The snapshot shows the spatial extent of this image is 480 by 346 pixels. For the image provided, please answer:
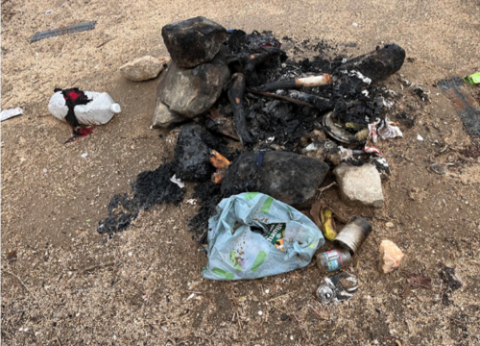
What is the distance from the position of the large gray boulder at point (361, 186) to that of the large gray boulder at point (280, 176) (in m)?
0.23

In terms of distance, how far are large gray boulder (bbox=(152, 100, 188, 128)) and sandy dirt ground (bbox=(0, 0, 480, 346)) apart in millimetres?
191

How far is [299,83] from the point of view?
3.80 m

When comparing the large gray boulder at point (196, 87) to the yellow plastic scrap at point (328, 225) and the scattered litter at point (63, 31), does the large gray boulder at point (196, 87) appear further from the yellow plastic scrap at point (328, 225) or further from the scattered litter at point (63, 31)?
the scattered litter at point (63, 31)

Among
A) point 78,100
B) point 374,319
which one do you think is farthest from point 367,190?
point 78,100

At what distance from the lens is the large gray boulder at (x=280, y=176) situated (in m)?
2.93

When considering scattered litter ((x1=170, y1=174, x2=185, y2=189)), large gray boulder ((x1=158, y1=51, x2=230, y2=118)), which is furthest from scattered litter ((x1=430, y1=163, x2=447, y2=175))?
scattered litter ((x1=170, y1=174, x2=185, y2=189))

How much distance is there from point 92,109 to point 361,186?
348 cm

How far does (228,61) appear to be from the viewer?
383cm

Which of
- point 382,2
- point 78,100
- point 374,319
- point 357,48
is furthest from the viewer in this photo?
point 382,2

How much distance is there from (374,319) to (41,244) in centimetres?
333

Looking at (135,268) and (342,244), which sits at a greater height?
(342,244)

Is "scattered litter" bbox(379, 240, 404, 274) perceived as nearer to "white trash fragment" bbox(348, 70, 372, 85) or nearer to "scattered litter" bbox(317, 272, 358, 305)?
"scattered litter" bbox(317, 272, 358, 305)

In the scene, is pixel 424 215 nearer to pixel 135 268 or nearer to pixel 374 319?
pixel 374 319

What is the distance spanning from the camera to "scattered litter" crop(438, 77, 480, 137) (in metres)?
3.63
